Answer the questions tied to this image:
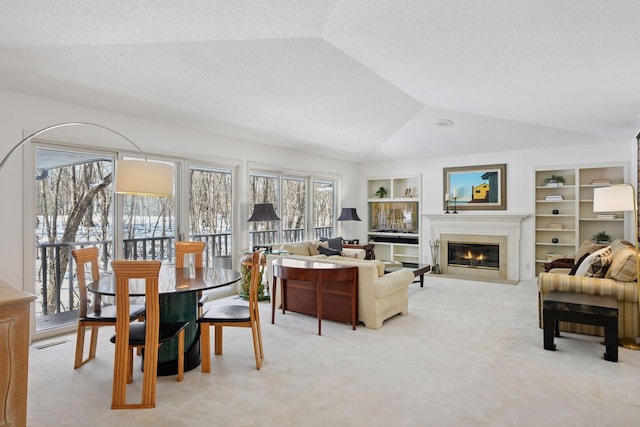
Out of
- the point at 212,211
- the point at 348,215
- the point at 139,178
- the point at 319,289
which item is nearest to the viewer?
the point at 139,178

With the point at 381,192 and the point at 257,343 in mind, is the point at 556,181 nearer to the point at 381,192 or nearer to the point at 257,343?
the point at 381,192

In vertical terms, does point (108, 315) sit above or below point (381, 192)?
below

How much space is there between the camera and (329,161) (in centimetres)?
777

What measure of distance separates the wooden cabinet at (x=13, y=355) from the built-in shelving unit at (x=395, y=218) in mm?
7116

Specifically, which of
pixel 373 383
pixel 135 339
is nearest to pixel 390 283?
pixel 373 383

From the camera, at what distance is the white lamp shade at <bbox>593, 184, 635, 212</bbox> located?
3688mm

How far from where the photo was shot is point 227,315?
118 inches

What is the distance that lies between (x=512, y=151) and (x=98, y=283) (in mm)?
6810

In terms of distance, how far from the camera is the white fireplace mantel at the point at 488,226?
22.7 feet

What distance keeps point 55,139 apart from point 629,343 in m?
5.76

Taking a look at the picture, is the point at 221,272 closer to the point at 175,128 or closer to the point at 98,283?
the point at 98,283

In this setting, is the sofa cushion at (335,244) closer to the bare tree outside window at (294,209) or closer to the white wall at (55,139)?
the bare tree outside window at (294,209)

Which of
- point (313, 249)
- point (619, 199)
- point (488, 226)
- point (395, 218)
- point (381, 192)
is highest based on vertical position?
point (381, 192)

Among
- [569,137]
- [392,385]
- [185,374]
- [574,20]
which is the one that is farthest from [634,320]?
[185,374]
